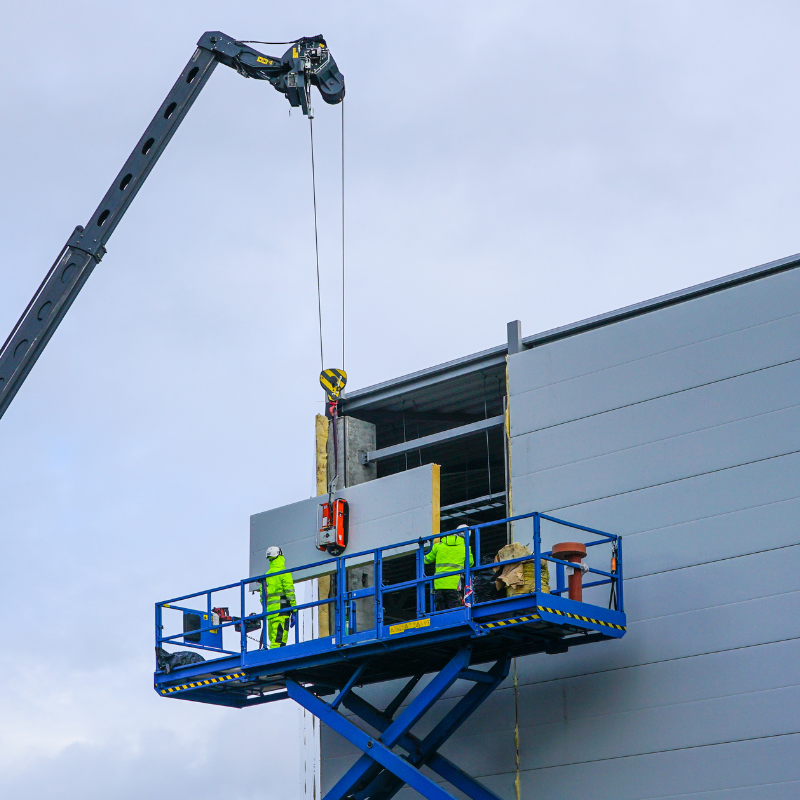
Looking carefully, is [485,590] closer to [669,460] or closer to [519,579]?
[519,579]

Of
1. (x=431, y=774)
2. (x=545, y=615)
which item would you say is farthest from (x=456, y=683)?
(x=545, y=615)

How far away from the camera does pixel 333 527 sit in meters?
22.7

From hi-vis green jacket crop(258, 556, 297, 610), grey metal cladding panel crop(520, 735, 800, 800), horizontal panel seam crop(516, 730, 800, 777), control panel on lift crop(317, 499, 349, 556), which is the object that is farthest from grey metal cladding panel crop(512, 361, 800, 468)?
grey metal cladding panel crop(520, 735, 800, 800)

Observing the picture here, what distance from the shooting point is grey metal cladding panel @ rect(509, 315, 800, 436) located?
61.9 ft

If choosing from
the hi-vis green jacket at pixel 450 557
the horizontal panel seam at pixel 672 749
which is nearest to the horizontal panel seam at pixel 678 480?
the hi-vis green jacket at pixel 450 557

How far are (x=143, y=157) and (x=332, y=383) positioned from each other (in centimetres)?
550

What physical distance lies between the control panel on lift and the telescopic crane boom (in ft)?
18.9

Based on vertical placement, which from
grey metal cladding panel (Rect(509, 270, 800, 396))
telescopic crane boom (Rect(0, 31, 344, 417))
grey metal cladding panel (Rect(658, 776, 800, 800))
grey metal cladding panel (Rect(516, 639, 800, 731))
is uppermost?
telescopic crane boom (Rect(0, 31, 344, 417))

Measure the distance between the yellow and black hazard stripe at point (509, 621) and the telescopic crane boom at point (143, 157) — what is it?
30.7 ft

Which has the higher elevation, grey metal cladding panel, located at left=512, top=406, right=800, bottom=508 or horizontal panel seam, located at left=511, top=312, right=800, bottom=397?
horizontal panel seam, located at left=511, top=312, right=800, bottom=397

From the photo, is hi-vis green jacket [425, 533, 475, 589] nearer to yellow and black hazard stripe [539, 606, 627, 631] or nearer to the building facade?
yellow and black hazard stripe [539, 606, 627, 631]

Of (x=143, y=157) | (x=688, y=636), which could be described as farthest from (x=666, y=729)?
(x=143, y=157)

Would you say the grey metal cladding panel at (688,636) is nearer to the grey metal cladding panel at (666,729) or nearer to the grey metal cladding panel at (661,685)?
the grey metal cladding panel at (661,685)

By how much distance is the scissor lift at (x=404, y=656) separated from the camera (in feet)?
58.9
